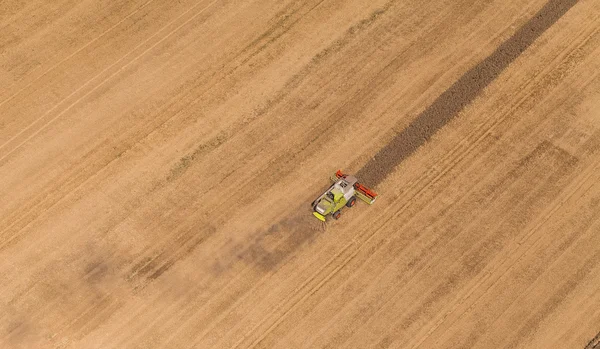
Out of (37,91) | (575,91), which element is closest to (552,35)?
(575,91)

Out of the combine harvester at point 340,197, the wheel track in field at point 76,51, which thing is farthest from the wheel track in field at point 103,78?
the combine harvester at point 340,197

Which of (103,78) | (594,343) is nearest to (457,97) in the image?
(594,343)

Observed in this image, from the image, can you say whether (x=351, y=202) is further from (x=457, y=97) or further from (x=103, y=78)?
(x=103, y=78)

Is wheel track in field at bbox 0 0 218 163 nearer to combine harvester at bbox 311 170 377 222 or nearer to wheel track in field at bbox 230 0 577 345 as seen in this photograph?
combine harvester at bbox 311 170 377 222

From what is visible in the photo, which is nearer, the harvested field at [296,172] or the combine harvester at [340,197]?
the harvested field at [296,172]

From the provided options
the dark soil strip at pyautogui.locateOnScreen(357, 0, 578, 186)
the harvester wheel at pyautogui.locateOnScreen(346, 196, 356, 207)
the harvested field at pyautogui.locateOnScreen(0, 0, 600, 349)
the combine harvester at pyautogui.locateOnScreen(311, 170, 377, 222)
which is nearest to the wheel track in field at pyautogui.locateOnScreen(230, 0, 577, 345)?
the dark soil strip at pyautogui.locateOnScreen(357, 0, 578, 186)

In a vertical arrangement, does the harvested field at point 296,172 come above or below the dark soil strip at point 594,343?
above

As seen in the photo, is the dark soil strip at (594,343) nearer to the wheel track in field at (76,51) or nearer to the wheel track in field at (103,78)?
the wheel track in field at (103,78)
